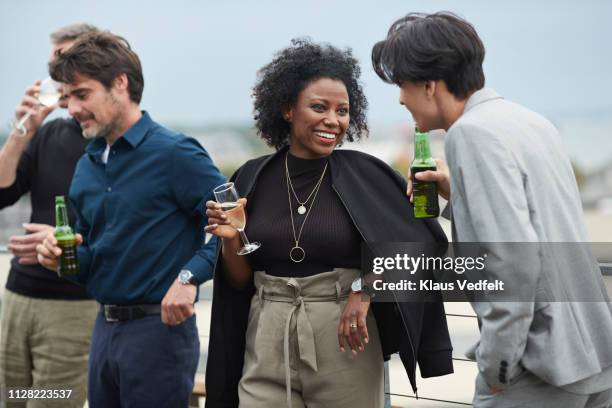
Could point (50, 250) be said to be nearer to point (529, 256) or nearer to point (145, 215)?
point (145, 215)

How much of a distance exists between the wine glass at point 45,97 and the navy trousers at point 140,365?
3.25 feet

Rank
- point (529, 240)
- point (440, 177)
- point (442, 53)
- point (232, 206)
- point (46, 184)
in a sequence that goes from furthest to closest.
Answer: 1. point (46, 184)
2. point (232, 206)
3. point (440, 177)
4. point (442, 53)
5. point (529, 240)

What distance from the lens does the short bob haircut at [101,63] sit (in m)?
2.90

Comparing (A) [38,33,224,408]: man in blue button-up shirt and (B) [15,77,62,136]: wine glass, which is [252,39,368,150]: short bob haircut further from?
(B) [15,77,62,136]: wine glass

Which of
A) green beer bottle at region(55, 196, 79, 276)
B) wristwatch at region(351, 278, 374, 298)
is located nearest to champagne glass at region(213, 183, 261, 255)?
wristwatch at region(351, 278, 374, 298)

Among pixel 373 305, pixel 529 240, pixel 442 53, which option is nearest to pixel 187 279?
pixel 373 305

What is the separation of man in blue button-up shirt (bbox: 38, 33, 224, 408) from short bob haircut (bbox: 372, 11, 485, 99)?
1053 mm

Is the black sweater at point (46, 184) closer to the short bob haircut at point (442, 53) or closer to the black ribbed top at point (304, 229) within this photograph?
the black ribbed top at point (304, 229)

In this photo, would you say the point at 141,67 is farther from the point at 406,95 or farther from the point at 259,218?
the point at 406,95

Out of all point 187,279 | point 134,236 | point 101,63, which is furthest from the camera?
point 101,63

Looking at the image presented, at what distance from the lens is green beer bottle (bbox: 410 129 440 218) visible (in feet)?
7.08

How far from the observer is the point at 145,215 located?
279 cm

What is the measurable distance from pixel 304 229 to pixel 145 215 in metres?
0.68

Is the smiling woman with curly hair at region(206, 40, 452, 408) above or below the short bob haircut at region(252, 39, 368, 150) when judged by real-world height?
below
